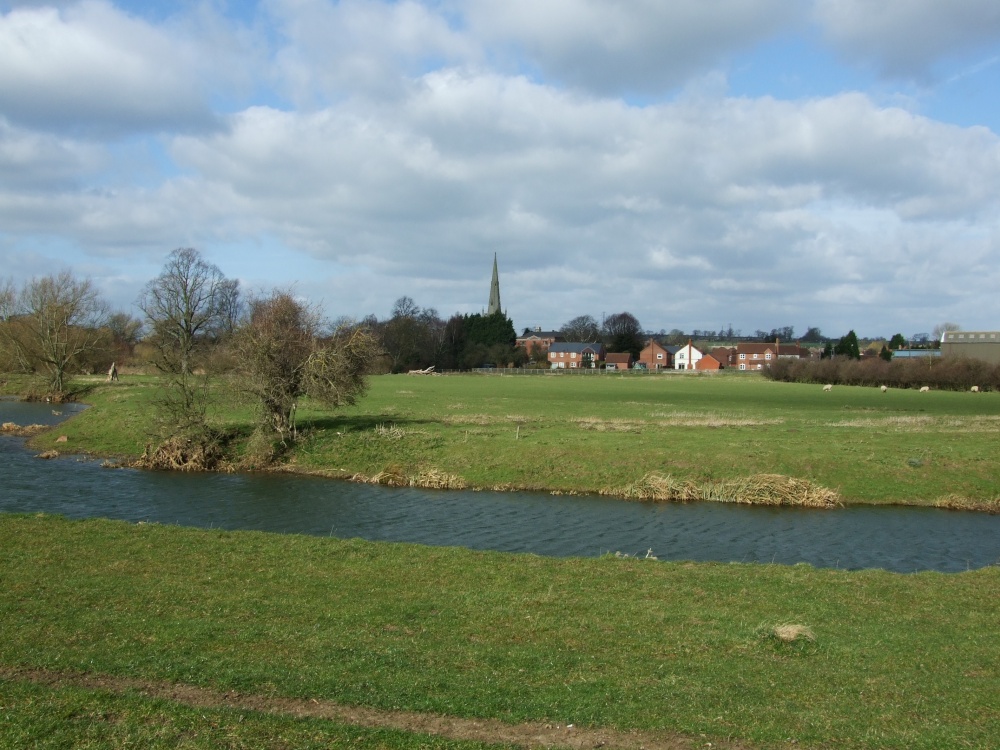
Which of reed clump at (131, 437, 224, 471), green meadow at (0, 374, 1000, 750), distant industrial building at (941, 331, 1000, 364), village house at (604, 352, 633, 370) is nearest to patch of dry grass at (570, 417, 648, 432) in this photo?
reed clump at (131, 437, 224, 471)

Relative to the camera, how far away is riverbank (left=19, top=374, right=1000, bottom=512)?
3216 cm

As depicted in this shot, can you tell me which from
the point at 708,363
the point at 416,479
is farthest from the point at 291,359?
the point at 708,363

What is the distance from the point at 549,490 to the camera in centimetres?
3294

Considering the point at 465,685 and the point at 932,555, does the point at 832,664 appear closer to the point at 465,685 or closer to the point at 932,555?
the point at 465,685

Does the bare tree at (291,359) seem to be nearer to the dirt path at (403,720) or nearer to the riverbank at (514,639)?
the riverbank at (514,639)

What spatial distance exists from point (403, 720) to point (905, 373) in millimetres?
108214

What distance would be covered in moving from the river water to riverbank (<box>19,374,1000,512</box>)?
5.44 ft

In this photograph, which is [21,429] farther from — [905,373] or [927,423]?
[905,373]

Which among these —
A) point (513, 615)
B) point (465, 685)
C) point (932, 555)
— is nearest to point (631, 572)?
point (513, 615)

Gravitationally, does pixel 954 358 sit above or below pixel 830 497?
above

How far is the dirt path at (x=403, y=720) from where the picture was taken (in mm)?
7395

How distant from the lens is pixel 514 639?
10.5 metres

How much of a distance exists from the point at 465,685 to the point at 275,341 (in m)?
32.3

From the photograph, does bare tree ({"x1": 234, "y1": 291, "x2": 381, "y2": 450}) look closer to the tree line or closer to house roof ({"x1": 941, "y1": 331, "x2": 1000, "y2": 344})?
the tree line
